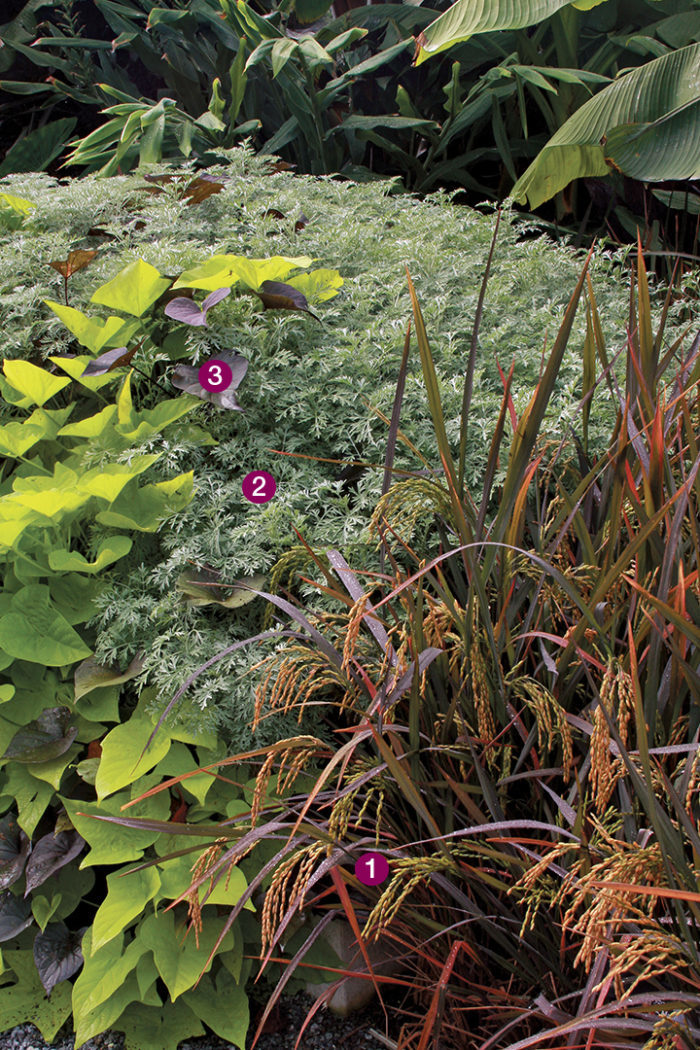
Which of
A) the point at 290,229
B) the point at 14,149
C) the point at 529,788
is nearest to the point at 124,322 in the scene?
the point at 290,229

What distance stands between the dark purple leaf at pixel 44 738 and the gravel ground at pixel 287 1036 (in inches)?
22.8

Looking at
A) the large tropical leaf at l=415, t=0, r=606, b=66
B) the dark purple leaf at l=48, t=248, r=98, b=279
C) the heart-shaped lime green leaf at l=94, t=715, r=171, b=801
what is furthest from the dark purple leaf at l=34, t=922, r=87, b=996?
the large tropical leaf at l=415, t=0, r=606, b=66

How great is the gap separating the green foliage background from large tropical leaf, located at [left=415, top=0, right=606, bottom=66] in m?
0.78

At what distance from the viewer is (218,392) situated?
1.94 meters

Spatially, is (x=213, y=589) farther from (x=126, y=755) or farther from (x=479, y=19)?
(x=479, y=19)

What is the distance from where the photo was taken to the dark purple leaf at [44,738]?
1.71 meters

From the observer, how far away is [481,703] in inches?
52.0

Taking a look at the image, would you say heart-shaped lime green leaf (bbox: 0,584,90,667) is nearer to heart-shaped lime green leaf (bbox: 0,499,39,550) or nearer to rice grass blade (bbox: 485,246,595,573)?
heart-shaped lime green leaf (bbox: 0,499,39,550)

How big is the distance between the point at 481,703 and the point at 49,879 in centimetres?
107

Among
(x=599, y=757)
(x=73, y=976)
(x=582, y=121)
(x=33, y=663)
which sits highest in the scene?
(x=582, y=121)

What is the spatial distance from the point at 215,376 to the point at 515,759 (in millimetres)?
1145

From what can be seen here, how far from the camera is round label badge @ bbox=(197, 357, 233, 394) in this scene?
1960 mm

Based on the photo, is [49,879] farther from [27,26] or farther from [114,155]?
[27,26]

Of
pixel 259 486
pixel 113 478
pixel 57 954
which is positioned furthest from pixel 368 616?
pixel 57 954
